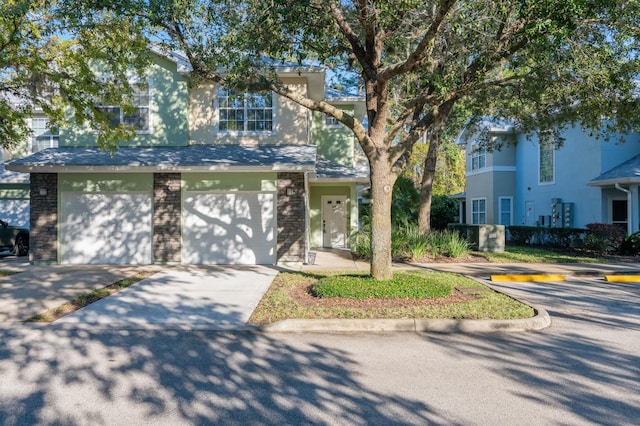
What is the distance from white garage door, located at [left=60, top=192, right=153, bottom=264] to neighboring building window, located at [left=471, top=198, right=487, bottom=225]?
18452 millimetres

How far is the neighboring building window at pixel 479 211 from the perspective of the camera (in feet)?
88.7

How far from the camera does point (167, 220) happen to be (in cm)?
1505

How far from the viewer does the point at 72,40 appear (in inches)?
527

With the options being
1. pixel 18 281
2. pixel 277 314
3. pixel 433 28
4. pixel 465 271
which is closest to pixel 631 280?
pixel 465 271

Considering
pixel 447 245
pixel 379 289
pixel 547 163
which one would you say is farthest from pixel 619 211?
pixel 379 289

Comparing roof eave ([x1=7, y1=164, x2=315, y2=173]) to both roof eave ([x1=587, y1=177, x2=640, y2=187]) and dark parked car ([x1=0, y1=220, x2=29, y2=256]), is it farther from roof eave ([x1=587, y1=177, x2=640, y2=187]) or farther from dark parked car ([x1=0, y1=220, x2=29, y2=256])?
roof eave ([x1=587, y1=177, x2=640, y2=187])

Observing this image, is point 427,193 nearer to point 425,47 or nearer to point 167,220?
point 167,220

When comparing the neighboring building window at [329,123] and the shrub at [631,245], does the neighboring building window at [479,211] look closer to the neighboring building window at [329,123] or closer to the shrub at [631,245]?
the shrub at [631,245]

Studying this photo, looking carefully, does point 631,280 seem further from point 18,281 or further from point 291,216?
point 18,281

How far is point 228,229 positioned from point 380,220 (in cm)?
675

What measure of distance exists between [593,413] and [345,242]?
1636 cm

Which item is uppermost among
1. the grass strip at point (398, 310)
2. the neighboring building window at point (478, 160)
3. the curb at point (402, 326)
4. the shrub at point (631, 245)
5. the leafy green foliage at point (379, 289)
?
the neighboring building window at point (478, 160)

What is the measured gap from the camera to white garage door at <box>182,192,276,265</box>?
15078 mm

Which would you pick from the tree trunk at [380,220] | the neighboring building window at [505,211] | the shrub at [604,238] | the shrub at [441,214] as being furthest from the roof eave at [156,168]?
the neighboring building window at [505,211]
